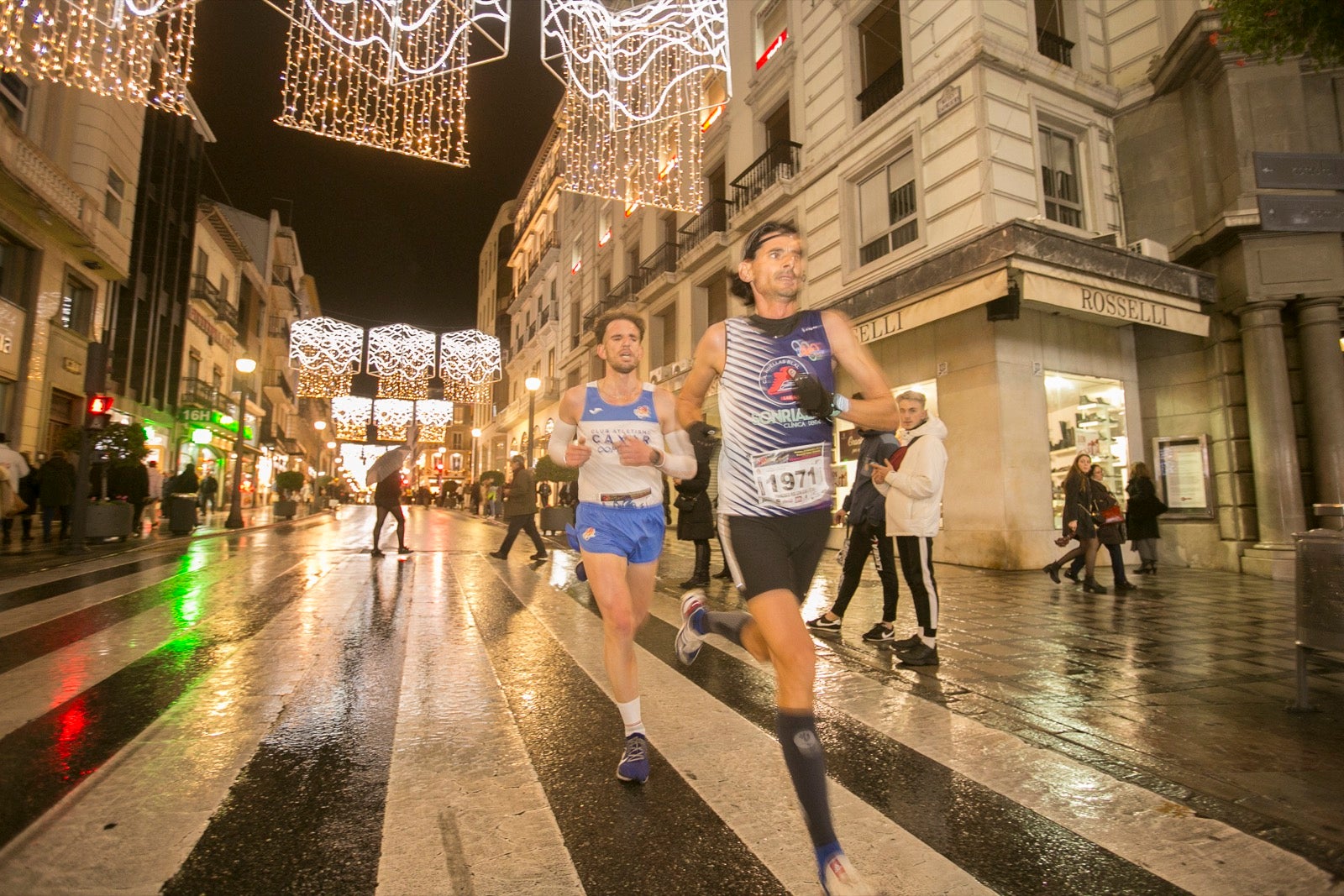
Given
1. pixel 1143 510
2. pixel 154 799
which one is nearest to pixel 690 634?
pixel 154 799

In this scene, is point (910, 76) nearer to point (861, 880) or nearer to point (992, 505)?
point (992, 505)

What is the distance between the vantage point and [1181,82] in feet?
38.3

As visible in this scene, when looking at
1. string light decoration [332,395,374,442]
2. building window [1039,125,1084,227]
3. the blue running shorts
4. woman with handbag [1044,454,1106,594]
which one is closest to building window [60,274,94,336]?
string light decoration [332,395,374,442]

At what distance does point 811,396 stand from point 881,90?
1387 cm

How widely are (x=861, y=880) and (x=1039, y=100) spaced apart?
43.6ft

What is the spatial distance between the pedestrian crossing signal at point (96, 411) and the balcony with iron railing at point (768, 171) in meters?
13.5

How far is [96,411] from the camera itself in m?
11.2

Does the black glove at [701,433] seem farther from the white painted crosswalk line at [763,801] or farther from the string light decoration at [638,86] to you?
the string light decoration at [638,86]

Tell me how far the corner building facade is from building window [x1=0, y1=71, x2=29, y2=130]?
18.4 metres

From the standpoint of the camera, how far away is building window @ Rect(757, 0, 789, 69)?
56.0ft

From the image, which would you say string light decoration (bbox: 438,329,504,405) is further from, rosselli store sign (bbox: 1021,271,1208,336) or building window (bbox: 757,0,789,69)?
rosselli store sign (bbox: 1021,271,1208,336)

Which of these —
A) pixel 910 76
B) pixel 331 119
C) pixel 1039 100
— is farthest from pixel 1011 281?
pixel 331 119

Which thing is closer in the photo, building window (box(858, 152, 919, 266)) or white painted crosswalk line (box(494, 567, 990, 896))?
white painted crosswalk line (box(494, 567, 990, 896))

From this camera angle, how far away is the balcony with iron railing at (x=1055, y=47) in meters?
12.3
